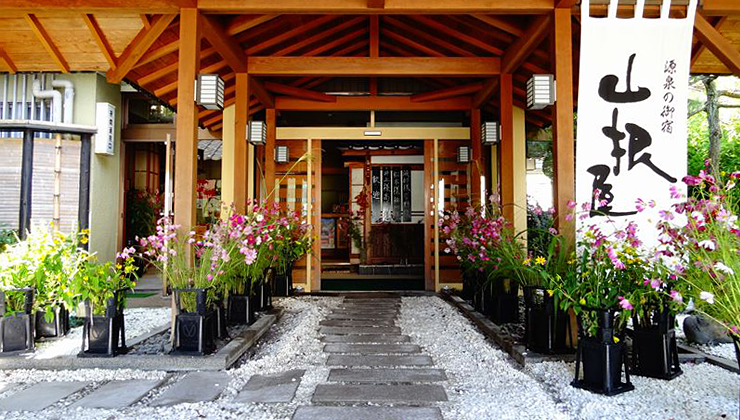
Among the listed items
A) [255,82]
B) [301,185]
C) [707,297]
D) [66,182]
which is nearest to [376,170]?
[301,185]

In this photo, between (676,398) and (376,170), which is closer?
(676,398)

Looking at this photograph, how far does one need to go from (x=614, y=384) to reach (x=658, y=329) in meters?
0.51

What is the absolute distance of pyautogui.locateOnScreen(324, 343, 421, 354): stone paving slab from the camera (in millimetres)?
3392

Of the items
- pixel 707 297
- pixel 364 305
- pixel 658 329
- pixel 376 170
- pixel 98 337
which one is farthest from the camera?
pixel 376 170

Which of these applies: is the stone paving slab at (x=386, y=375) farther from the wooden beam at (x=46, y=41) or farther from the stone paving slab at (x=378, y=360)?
the wooden beam at (x=46, y=41)

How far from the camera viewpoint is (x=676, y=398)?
2355 mm

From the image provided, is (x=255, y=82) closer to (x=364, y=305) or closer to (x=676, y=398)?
(x=364, y=305)

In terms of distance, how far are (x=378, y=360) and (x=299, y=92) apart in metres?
4.12

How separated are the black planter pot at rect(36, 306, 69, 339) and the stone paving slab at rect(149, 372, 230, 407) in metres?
1.50

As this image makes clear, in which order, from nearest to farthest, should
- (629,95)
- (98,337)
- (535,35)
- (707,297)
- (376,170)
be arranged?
(707,297) → (98,337) → (629,95) → (535,35) → (376,170)

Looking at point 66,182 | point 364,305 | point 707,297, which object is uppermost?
point 66,182

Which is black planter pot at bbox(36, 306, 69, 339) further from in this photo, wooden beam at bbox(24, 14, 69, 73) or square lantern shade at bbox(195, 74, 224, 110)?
wooden beam at bbox(24, 14, 69, 73)

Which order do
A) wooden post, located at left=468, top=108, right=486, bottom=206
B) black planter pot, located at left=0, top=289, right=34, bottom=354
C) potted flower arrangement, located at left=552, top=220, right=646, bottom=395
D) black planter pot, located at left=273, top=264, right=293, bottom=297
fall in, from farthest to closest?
1. wooden post, located at left=468, top=108, right=486, bottom=206
2. black planter pot, located at left=273, top=264, right=293, bottom=297
3. black planter pot, located at left=0, top=289, right=34, bottom=354
4. potted flower arrangement, located at left=552, top=220, right=646, bottom=395

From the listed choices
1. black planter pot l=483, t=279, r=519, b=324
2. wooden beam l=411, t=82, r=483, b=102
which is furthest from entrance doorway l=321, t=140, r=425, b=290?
black planter pot l=483, t=279, r=519, b=324
